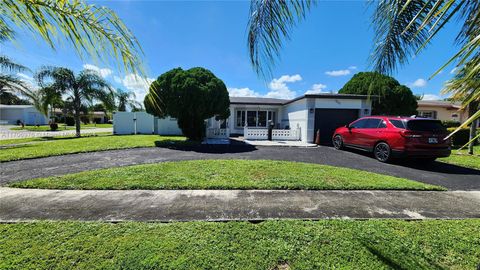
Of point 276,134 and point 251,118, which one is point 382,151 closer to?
point 276,134

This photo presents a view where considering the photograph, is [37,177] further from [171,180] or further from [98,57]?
[98,57]

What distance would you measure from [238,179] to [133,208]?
2502 millimetres

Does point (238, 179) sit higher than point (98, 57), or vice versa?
point (98, 57)

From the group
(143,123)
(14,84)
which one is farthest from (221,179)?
(143,123)

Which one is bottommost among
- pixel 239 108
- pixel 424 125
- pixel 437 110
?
pixel 424 125

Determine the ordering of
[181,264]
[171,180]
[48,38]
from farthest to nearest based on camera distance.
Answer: [171,180]
[181,264]
[48,38]

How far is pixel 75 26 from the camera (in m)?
1.52

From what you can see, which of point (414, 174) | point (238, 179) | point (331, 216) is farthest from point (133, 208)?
point (414, 174)

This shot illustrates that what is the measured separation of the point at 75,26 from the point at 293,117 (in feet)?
50.8

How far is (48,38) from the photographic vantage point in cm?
156

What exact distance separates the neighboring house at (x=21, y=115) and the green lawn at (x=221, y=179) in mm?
47086

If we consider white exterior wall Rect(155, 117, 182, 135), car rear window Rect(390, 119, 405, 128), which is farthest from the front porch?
→ car rear window Rect(390, 119, 405, 128)

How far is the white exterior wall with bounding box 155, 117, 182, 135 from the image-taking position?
1795 cm

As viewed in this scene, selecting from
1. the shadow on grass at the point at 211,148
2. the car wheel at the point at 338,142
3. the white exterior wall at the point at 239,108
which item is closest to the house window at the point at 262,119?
the white exterior wall at the point at 239,108
